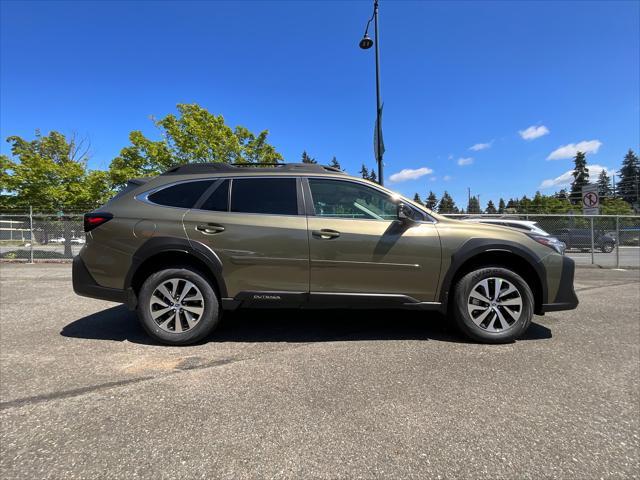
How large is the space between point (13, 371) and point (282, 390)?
235 centimetres

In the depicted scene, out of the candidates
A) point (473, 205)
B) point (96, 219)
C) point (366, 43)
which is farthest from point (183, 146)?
point (473, 205)

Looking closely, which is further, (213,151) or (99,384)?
(213,151)

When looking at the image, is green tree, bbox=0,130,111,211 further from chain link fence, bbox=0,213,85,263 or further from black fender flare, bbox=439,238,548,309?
black fender flare, bbox=439,238,548,309

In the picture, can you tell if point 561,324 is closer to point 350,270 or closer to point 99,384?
point 350,270

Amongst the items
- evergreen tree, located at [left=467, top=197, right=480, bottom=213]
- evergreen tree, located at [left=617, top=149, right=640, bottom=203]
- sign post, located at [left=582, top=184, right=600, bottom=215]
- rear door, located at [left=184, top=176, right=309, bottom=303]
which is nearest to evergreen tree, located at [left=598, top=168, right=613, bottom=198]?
evergreen tree, located at [left=617, top=149, right=640, bottom=203]

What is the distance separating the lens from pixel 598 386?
287 cm

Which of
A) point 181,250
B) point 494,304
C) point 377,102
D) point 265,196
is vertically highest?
point 377,102

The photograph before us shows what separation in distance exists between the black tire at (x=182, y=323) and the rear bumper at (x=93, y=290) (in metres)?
0.14

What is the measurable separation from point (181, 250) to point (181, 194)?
64 cm

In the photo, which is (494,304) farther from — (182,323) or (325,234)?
(182,323)

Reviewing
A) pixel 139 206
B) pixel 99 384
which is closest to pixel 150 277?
pixel 139 206

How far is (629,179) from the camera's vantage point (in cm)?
8625

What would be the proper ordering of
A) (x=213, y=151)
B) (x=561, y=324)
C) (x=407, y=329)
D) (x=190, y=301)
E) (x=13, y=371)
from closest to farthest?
(x=13, y=371)
(x=190, y=301)
(x=407, y=329)
(x=561, y=324)
(x=213, y=151)

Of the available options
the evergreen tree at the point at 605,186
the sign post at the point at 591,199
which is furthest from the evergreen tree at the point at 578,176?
the sign post at the point at 591,199
